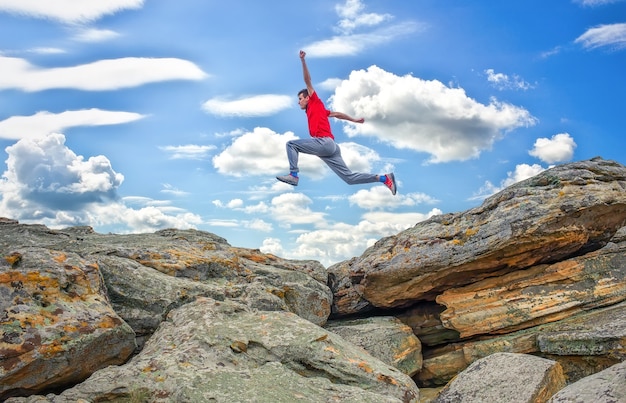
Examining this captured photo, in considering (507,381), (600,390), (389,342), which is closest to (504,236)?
(389,342)

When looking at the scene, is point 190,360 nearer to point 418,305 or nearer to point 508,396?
point 508,396

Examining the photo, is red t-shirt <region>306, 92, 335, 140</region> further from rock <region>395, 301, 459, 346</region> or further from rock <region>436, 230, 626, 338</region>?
rock <region>395, 301, 459, 346</region>

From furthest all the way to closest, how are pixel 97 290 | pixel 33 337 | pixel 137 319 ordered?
pixel 137 319 → pixel 97 290 → pixel 33 337

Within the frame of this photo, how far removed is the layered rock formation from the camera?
1188cm

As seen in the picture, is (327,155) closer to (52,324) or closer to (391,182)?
(391,182)

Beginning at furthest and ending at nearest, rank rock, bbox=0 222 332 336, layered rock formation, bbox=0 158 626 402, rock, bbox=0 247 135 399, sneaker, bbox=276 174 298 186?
sneaker, bbox=276 174 298 186
rock, bbox=0 222 332 336
layered rock formation, bbox=0 158 626 402
rock, bbox=0 247 135 399

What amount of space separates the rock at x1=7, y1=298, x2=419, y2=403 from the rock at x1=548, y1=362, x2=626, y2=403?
351cm

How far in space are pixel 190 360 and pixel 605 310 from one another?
13932 mm

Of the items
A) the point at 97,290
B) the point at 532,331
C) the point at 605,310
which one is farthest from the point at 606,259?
the point at 97,290

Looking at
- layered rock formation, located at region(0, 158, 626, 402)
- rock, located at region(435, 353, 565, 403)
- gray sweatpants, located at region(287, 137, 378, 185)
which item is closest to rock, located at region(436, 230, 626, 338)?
layered rock formation, located at region(0, 158, 626, 402)

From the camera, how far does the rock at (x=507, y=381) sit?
14.2 m

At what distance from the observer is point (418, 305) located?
22.0m

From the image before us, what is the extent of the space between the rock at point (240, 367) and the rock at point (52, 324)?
852 millimetres

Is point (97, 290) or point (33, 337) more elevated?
point (97, 290)
